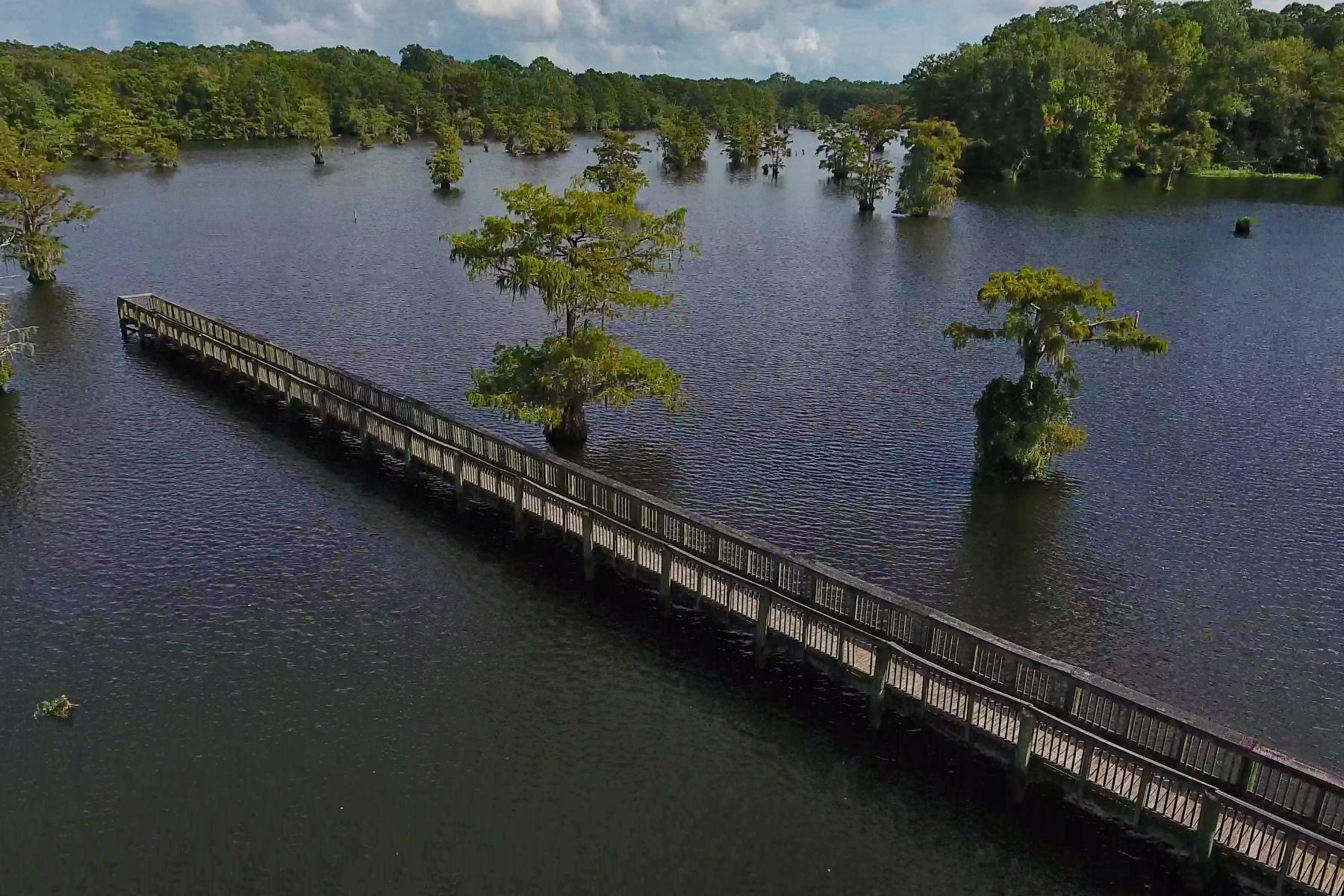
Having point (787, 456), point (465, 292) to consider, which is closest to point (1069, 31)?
point (465, 292)

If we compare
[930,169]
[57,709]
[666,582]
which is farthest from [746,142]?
[57,709]

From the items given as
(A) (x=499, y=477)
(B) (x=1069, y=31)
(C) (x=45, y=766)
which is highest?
(B) (x=1069, y=31)

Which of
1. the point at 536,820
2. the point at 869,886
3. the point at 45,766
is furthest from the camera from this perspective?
the point at 45,766

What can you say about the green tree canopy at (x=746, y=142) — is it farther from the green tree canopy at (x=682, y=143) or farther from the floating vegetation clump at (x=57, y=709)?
the floating vegetation clump at (x=57, y=709)

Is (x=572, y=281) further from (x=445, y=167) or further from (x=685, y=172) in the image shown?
(x=685, y=172)

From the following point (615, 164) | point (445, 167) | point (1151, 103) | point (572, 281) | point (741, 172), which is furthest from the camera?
point (741, 172)

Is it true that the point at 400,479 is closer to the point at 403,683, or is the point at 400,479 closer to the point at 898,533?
the point at 403,683

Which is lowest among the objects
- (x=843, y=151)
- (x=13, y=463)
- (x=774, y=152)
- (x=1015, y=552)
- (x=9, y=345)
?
(x=13, y=463)
